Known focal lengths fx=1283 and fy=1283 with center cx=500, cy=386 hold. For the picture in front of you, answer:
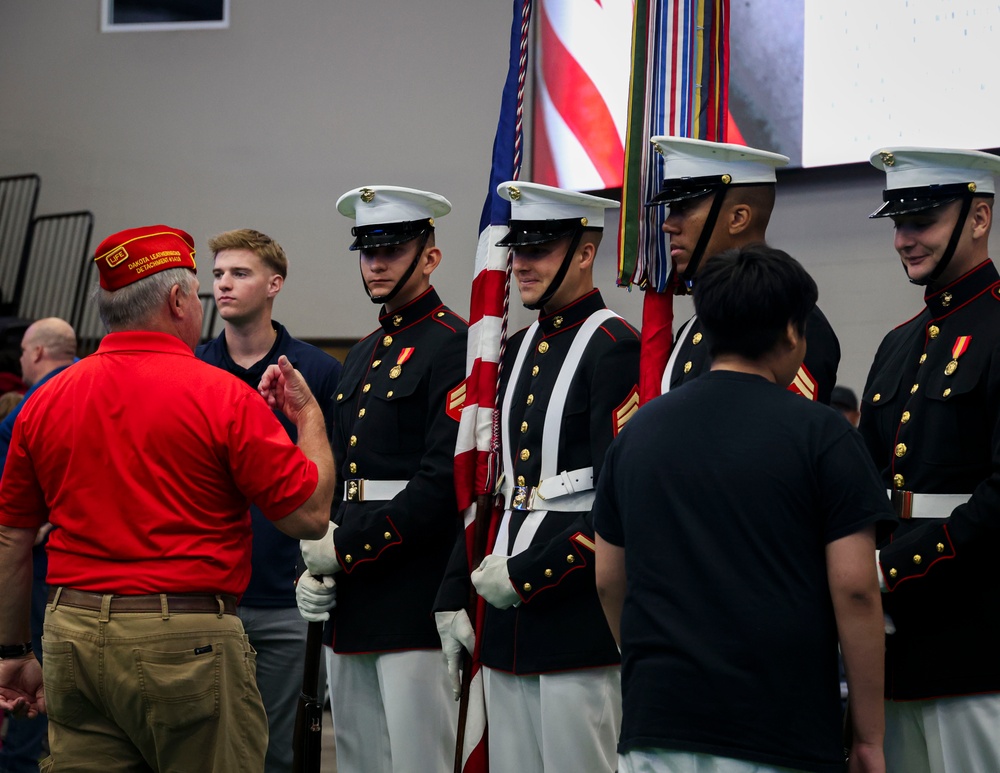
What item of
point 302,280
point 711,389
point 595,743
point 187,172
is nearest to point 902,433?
point 711,389

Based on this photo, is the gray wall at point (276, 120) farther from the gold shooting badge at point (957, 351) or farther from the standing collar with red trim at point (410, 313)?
the gold shooting badge at point (957, 351)

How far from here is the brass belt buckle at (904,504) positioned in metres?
2.37

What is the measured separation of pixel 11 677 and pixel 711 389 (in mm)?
1528

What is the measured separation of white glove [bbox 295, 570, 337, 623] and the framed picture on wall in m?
5.53

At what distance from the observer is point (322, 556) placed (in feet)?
10.0

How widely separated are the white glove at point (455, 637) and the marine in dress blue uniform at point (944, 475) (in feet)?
2.99

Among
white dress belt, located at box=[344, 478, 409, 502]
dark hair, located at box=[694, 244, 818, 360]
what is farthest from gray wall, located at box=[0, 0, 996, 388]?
dark hair, located at box=[694, 244, 818, 360]

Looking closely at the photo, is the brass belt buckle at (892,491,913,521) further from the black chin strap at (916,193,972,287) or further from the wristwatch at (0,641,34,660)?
the wristwatch at (0,641,34,660)

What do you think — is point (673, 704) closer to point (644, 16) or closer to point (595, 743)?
point (595, 743)

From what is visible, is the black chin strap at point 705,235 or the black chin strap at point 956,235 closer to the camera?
the black chin strap at point 956,235

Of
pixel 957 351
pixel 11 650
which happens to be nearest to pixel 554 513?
pixel 957 351

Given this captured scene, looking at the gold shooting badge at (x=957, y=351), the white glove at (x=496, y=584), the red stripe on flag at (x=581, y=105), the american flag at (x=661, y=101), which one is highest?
the red stripe on flag at (x=581, y=105)

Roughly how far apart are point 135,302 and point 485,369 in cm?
85

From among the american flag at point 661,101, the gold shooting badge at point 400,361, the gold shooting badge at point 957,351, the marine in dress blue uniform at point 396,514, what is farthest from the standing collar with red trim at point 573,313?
the gold shooting badge at point 957,351
